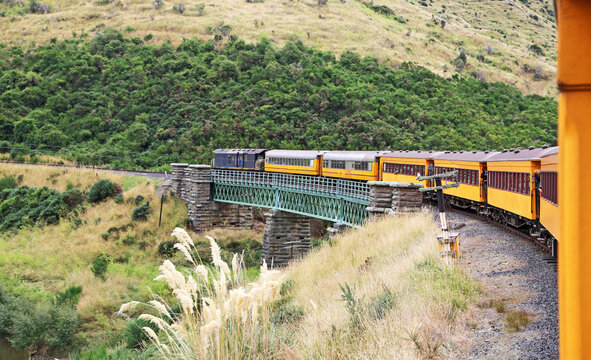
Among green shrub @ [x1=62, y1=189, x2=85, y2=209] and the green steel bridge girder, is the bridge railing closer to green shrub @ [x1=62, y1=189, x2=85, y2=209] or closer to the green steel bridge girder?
the green steel bridge girder

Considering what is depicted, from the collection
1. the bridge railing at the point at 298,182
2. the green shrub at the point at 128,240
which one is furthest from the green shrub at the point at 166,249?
the bridge railing at the point at 298,182

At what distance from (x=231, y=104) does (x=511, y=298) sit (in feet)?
175

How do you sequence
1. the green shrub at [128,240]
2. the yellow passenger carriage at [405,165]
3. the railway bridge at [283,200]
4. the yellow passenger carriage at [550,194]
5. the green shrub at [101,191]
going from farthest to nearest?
1. the green shrub at [101,191]
2. the green shrub at [128,240]
3. the yellow passenger carriage at [405,165]
4. the railway bridge at [283,200]
5. the yellow passenger carriage at [550,194]

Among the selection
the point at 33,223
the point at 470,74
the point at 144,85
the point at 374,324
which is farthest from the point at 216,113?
the point at 374,324

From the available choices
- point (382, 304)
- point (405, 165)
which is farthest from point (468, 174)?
point (382, 304)

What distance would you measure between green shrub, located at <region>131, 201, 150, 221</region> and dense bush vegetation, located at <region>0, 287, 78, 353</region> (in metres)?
17.8

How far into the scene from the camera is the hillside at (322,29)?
7994 centimetres

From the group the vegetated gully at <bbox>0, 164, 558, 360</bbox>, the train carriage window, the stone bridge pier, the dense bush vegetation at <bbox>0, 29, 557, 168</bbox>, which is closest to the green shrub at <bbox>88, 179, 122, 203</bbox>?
the stone bridge pier

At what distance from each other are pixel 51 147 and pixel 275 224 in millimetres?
34507

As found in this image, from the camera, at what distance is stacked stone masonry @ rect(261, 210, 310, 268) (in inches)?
1257

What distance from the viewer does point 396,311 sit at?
6.72 metres

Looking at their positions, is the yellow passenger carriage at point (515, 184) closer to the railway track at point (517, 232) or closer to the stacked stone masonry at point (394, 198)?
the railway track at point (517, 232)

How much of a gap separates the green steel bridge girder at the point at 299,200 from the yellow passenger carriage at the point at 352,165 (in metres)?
1.95

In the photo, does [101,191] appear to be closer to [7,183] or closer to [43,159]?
[7,183]
